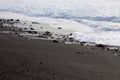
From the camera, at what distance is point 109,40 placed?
954cm

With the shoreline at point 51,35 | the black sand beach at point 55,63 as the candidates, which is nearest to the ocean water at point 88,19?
the shoreline at point 51,35

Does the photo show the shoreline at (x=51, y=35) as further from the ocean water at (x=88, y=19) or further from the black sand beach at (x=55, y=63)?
the black sand beach at (x=55, y=63)

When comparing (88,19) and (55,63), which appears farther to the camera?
(88,19)

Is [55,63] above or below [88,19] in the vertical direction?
below

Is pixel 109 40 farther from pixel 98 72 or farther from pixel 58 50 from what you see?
pixel 98 72

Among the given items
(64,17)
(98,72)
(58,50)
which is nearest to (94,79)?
(98,72)

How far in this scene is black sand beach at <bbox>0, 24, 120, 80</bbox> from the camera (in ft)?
16.4

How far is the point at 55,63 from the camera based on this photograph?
5773 millimetres

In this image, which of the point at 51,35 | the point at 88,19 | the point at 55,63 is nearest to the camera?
the point at 55,63

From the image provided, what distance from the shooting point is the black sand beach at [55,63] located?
16.4 feet

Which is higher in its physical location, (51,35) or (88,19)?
(88,19)

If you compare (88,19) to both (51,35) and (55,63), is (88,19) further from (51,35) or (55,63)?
(55,63)

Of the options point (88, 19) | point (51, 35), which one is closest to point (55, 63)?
point (51, 35)

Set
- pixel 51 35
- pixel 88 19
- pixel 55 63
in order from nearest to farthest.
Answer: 1. pixel 55 63
2. pixel 51 35
3. pixel 88 19
